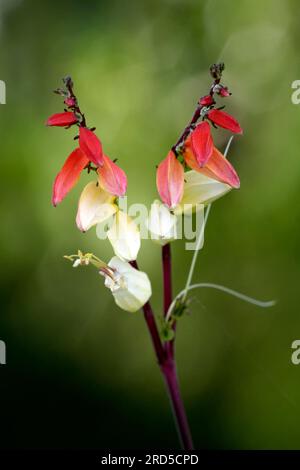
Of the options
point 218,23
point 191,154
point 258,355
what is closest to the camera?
point 191,154

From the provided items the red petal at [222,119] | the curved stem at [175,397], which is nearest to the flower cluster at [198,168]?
the red petal at [222,119]

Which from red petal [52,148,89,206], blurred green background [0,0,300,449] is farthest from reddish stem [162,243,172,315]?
blurred green background [0,0,300,449]

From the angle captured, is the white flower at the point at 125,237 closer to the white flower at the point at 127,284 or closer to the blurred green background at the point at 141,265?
the white flower at the point at 127,284

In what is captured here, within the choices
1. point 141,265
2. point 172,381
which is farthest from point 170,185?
point 141,265

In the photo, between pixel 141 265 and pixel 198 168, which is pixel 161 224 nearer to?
pixel 198 168

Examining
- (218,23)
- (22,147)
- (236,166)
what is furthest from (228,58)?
(22,147)

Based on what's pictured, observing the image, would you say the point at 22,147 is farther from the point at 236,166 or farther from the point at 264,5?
the point at 264,5
